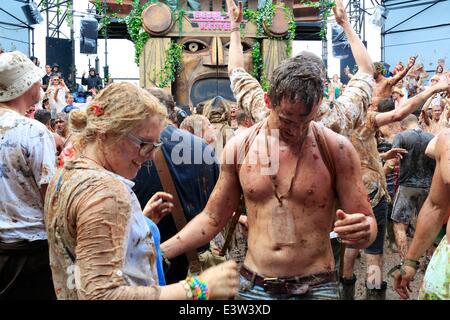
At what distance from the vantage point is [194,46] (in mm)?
19016

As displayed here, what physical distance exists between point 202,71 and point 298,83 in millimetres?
16651

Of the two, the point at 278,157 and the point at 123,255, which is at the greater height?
the point at 278,157

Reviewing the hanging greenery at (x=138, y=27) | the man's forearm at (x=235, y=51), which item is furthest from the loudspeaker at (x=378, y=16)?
the man's forearm at (x=235, y=51)

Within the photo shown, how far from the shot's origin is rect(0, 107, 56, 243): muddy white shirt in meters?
2.93

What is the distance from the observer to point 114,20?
22.3 meters

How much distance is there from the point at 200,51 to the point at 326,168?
1709cm

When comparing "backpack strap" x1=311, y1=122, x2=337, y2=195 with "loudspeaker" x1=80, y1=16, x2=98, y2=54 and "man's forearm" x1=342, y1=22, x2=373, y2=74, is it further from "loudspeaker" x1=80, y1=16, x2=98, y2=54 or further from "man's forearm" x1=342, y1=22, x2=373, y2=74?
"loudspeaker" x1=80, y1=16, x2=98, y2=54

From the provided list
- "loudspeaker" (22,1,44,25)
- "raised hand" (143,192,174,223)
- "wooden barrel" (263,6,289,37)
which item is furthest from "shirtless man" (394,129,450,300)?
"loudspeaker" (22,1,44,25)

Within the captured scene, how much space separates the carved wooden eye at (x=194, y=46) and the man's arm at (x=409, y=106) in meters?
14.9

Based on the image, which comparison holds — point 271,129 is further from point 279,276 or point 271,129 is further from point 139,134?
point 139,134

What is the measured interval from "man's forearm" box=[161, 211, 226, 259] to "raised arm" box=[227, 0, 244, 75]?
3.87 ft

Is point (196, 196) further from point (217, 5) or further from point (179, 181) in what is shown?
point (217, 5)

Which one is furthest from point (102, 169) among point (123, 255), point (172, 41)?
point (172, 41)
